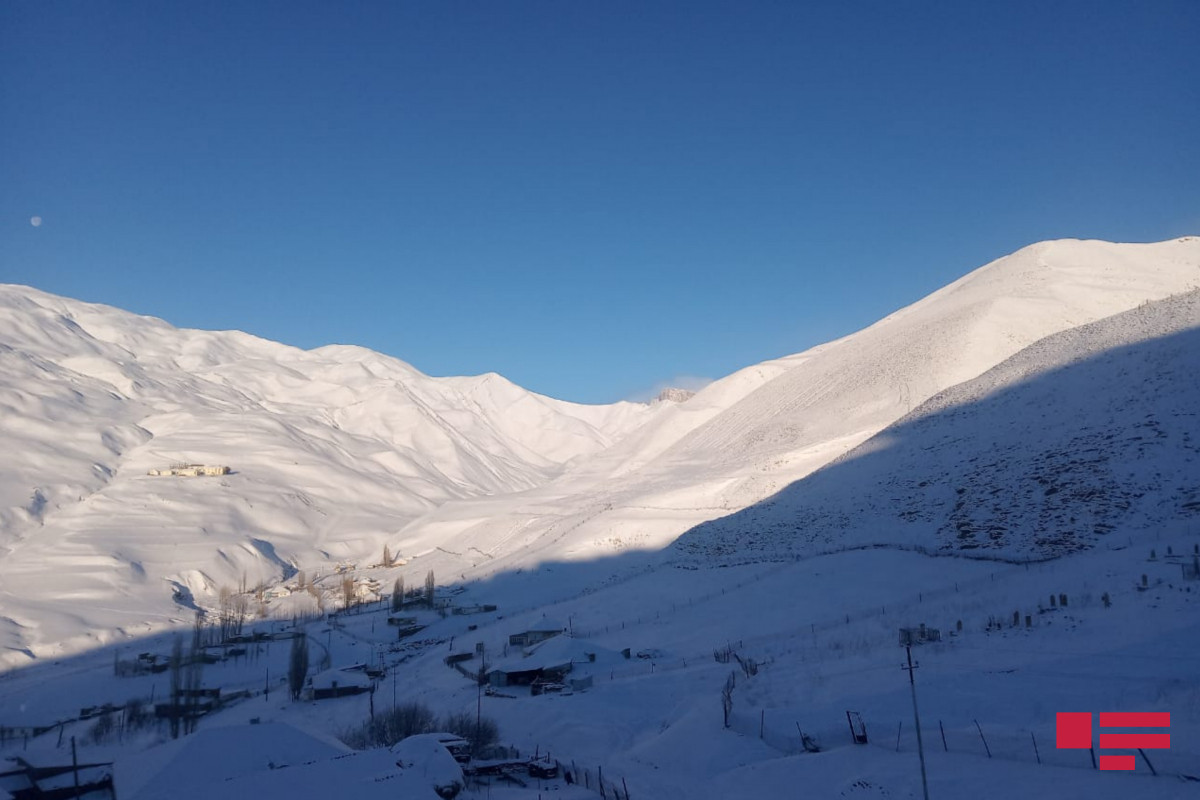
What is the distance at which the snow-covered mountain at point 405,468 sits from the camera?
196 ft

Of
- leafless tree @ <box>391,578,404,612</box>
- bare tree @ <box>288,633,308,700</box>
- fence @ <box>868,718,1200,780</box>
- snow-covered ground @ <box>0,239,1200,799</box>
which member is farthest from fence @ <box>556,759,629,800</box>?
leafless tree @ <box>391,578,404,612</box>

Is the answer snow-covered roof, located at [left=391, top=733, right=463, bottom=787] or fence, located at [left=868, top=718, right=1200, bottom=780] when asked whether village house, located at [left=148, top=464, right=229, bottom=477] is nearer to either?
snow-covered roof, located at [left=391, top=733, right=463, bottom=787]

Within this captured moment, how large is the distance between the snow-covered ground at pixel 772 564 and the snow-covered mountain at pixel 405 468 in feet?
1.63

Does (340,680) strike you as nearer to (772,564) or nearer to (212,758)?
(212,758)

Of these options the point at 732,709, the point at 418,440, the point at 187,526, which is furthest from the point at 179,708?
the point at 418,440

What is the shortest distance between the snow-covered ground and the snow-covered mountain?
50 centimetres

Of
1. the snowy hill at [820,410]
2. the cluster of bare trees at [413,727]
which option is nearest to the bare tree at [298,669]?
the cluster of bare trees at [413,727]

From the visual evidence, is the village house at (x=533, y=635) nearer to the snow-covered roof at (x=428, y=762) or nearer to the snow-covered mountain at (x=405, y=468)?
the snow-covered mountain at (x=405, y=468)

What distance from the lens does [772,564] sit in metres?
41.3

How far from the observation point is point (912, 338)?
89.9 m

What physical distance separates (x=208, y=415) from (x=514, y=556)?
92116 mm

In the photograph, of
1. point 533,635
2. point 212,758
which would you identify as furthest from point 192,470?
point 212,758

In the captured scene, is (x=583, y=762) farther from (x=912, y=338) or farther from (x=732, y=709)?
(x=912, y=338)

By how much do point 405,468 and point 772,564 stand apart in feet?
354
